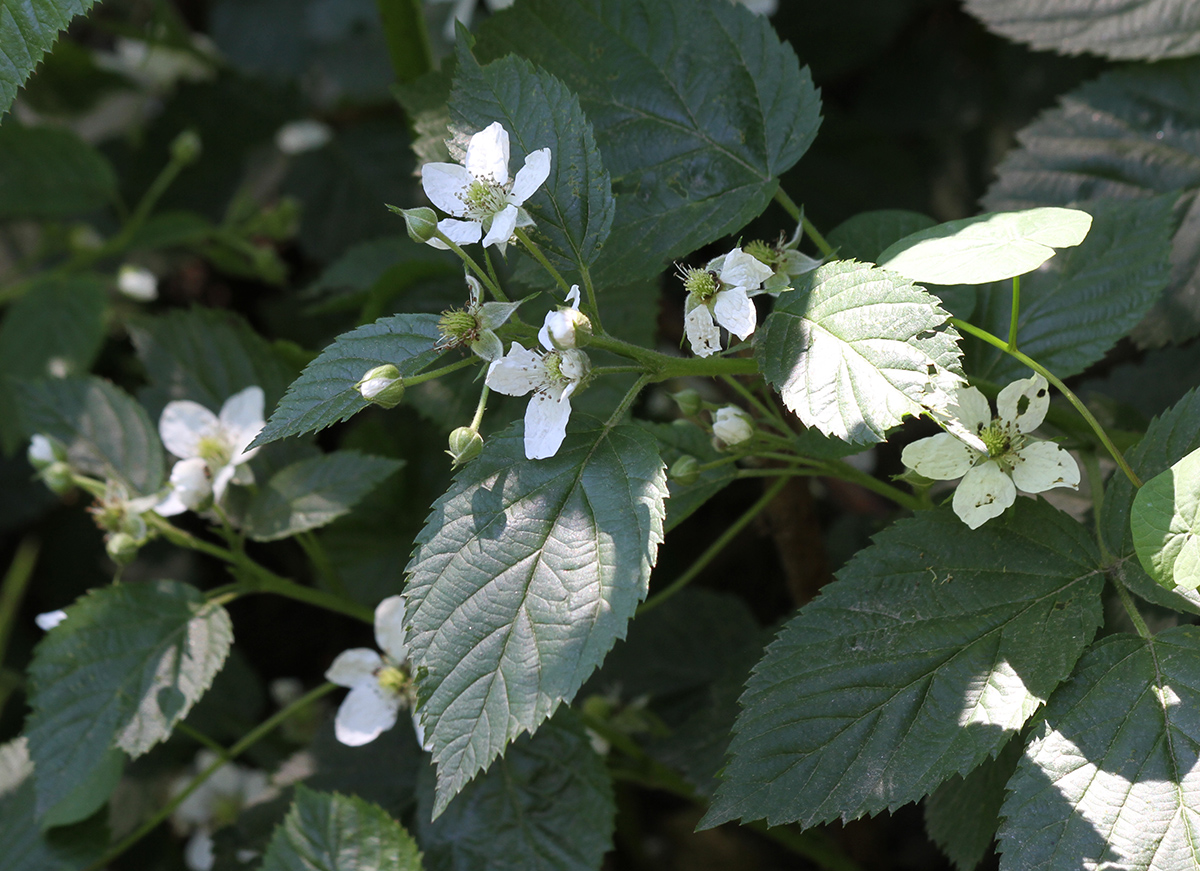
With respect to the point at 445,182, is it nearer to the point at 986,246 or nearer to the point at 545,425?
the point at 545,425

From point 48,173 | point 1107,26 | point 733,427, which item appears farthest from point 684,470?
point 48,173

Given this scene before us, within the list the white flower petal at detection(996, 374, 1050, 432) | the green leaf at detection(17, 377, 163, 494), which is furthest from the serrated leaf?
the green leaf at detection(17, 377, 163, 494)

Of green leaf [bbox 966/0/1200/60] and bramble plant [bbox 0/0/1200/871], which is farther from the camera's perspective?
green leaf [bbox 966/0/1200/60]

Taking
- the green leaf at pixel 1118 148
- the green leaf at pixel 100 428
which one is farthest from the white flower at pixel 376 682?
the green leaf at pixel 1118 148

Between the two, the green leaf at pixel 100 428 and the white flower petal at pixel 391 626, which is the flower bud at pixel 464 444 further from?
the green leaf at pixel 100 428

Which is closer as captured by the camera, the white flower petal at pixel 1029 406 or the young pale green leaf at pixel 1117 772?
the young pale green leaf at pixel 1117 772

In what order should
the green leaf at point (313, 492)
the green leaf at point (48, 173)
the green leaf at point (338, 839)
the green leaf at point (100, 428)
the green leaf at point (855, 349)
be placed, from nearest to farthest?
the green leaf at point (855, 349) < the green leaf at point (338, 839) < the green leaf at point (313, 492) < the green leaf at point (100, 428) < the green leaf at point (48, 173)

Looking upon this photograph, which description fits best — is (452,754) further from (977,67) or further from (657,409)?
(977,67)

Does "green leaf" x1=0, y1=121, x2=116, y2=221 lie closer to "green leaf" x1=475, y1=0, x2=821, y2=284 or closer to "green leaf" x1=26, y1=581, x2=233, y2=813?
"green leaf" x1=26, y1=581, x2=233, y2=813

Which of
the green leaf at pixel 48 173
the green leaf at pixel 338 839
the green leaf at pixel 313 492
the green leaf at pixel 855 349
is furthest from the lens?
the green leaf at pixel 48 173
